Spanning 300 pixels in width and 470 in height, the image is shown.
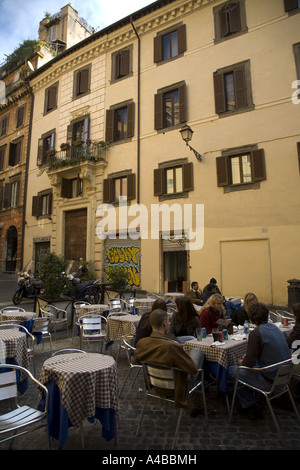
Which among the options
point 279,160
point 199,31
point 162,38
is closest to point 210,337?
point 279,160

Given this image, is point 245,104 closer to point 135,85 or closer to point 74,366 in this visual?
point 135,85

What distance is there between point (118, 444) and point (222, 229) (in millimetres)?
9820

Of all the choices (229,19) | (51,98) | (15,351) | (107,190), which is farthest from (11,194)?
(15,351)

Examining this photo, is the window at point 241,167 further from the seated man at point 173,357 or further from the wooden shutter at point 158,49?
the seated man at point 173,357

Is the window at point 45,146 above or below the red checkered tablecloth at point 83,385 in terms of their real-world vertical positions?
above

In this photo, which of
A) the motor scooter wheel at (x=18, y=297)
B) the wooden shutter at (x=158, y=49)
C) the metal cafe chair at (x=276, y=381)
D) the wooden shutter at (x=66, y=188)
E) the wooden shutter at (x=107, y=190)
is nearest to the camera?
the metal cafe chair at (x=276, y=381)

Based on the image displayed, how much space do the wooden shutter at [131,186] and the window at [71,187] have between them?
145 inches

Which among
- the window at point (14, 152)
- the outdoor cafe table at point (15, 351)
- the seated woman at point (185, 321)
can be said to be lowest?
the outdoor cafe table at point (15, 351)

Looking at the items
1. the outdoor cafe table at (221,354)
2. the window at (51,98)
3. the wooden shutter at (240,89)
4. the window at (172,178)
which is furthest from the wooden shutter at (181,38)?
the outdoor cafe table at (221,354)

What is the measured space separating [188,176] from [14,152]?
14.9m

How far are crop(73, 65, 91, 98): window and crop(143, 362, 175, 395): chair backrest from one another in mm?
17263

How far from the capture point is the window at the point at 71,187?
16609 millimetres

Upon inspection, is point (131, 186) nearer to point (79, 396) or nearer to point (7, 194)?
point (7, 194)

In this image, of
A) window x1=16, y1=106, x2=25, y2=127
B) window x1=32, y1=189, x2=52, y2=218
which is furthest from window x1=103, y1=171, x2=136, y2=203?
window x1=16, y1=106, x2=25, y2=127
